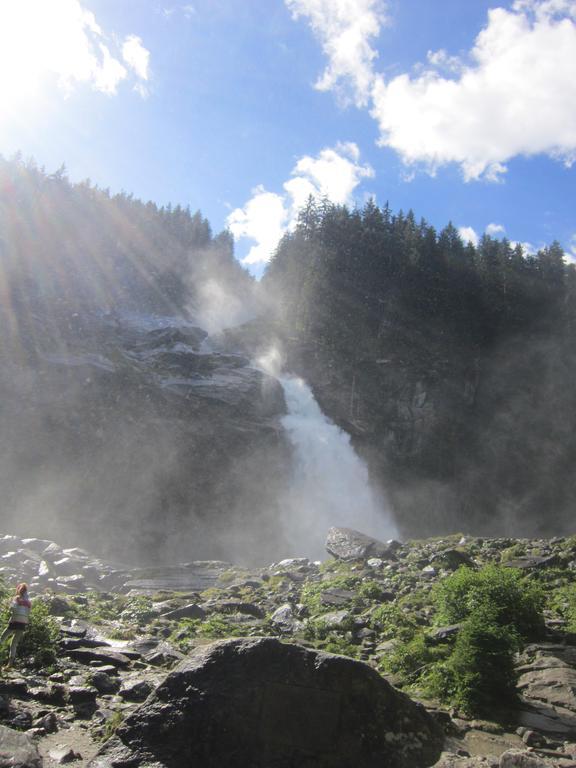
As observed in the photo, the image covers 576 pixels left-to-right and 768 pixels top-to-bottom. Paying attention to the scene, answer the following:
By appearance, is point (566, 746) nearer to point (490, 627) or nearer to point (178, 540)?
point (490, 627)

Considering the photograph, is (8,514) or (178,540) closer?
(8,514)

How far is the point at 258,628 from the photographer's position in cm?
1409

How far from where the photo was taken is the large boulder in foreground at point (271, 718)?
20.0ft

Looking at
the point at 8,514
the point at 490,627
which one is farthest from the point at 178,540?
the point at 490,627

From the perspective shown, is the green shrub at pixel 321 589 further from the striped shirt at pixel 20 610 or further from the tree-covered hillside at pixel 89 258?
the tree-covered hillside at pixel 89 258

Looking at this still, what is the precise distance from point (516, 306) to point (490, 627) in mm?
53959

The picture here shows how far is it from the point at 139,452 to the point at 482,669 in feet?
118

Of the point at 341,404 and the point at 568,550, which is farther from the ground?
the point at 341,404

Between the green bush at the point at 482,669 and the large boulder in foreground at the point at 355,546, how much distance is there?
15.0m

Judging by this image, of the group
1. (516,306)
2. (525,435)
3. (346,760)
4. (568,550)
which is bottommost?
(346,760)

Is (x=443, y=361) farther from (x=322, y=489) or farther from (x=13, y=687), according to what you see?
(x=13, y=687)

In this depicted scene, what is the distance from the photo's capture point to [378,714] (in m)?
6.67

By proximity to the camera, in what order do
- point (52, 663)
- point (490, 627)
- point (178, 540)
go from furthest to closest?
point (178, 540) → point (52, 663) → point (490, 627)

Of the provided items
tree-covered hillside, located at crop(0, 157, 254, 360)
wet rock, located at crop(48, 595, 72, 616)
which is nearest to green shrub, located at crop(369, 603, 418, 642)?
wet rock, located at crop(48, 595, 72, 616)
